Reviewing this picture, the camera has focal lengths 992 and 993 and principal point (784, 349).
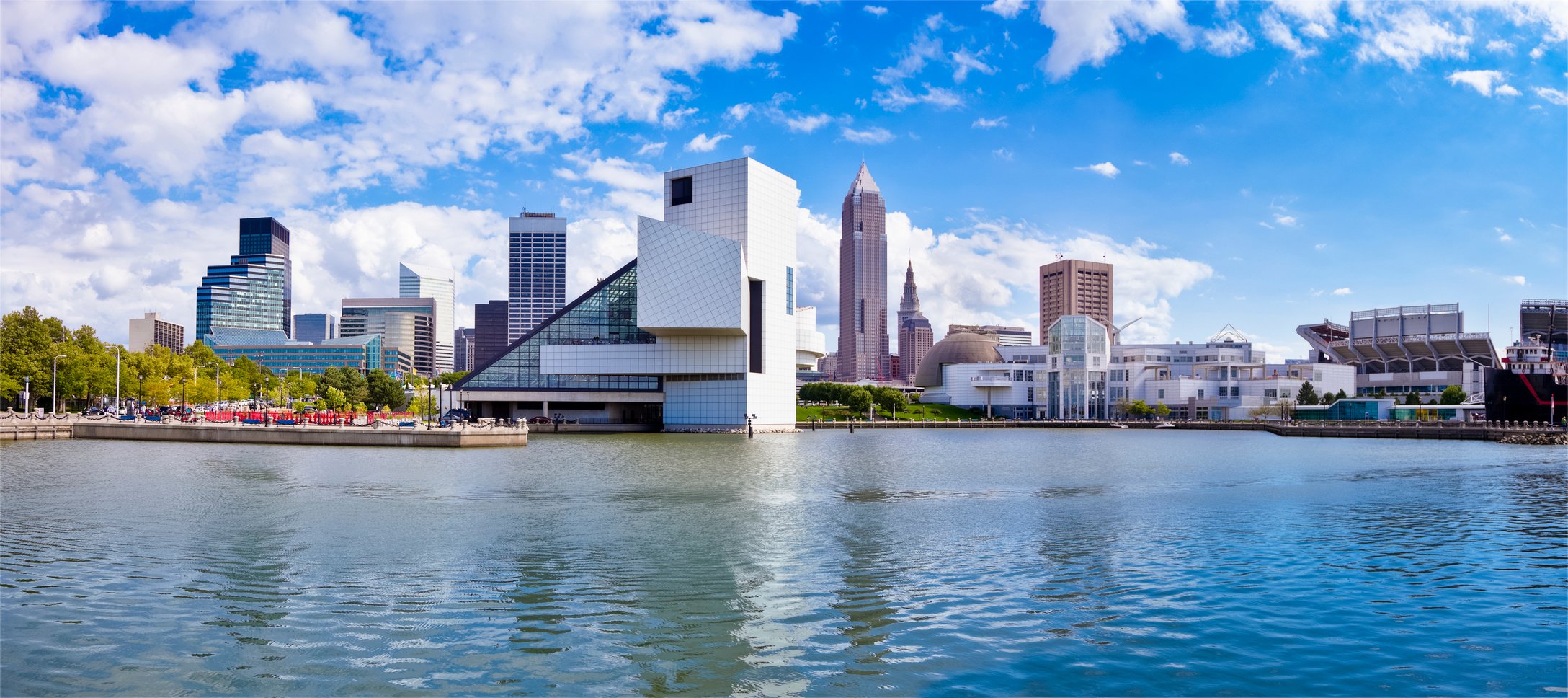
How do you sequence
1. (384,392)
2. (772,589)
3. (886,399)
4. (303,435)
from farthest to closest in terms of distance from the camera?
1. (886,399)
2. (384,392)
3. (303,435)
4. (772,589)

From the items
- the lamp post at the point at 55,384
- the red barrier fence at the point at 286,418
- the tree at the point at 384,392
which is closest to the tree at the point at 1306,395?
the red barrier fence at the point at 286,418

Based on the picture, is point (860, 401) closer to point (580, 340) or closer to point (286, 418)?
point (580, 340)

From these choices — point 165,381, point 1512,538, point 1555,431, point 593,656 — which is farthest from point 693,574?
point 165,381

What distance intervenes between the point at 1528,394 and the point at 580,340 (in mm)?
95563

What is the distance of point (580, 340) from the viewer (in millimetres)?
103812

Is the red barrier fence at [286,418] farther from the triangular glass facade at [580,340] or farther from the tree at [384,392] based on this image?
the tree at [384,392]

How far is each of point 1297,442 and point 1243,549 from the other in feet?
236

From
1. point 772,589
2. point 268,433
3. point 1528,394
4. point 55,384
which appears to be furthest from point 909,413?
point 772,589

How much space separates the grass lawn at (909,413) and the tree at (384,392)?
204 ft

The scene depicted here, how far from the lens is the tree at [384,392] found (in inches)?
6004

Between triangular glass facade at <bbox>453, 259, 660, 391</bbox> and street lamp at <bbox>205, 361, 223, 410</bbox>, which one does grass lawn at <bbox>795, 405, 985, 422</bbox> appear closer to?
triangular glass facade at <bbox>453, 259, 660, 391</bbox>

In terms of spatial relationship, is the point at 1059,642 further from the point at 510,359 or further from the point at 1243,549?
the point at 510,359

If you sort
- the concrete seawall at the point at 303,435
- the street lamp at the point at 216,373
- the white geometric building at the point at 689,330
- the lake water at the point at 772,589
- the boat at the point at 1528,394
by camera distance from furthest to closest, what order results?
the street lamp at the point at 216,373 < the boat at the point at 1528,394 < the white geometric building at the point at 689,330 < the concrete seawall at the point at 303,435 < the lake water at the point at 772,589

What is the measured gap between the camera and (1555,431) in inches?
3167
